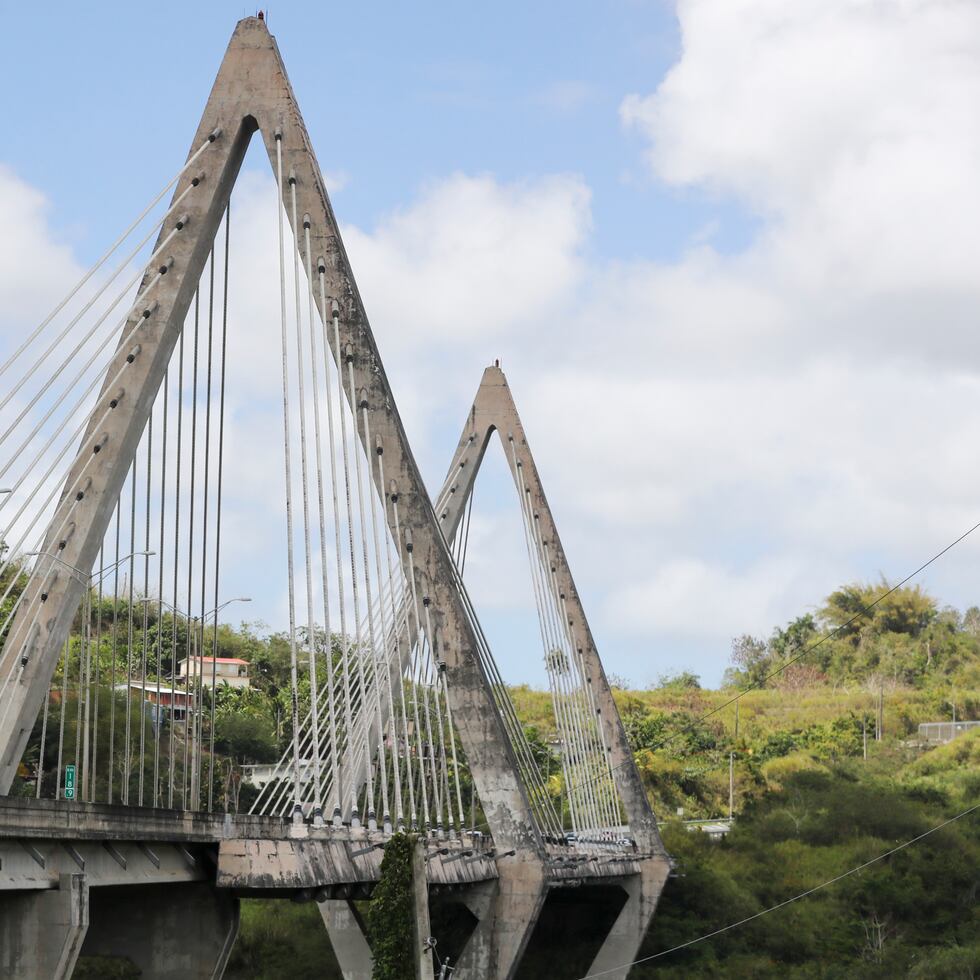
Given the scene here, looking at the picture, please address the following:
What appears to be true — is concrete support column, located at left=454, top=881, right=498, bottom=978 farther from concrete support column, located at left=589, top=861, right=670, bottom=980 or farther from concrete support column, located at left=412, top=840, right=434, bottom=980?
concrete support column, located at left=589, top=861, right=670, bottom=980

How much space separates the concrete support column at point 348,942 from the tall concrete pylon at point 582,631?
387 inches

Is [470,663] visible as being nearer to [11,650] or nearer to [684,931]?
[11,650]

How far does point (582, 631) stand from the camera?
4547 cm

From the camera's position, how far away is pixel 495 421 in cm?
4488

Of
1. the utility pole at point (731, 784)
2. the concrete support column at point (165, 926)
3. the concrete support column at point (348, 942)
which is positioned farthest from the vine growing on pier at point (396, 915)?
the utility pole at point (731, 784)

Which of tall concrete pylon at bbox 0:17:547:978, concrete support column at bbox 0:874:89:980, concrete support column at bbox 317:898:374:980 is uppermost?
tall concrete pylon at bbox 0:17:547:978

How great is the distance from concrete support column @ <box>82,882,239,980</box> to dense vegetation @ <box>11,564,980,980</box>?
3631 mm

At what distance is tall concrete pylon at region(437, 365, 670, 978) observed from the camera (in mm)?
42406

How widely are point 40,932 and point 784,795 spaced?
45553 mm

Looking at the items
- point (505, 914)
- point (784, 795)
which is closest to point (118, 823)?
point (505, 914)

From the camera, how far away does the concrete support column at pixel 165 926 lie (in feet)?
73.4

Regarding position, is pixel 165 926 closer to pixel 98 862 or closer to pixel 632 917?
pixel 98 862

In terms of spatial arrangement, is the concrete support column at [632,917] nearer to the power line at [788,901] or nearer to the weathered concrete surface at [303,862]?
the power line at [788,901]

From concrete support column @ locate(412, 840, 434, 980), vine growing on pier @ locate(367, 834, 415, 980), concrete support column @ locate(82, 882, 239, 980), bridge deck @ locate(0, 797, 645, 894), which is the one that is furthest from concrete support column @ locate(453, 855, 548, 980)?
Result: concrete support column @ locate(82, 882, 239, 980)
